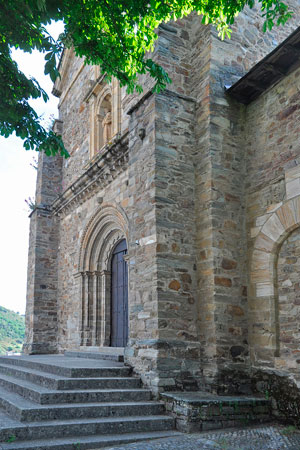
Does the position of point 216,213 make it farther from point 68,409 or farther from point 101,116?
point 101,116

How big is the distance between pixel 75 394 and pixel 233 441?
6.51ft

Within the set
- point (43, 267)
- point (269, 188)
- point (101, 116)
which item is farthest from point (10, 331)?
point (269, 188)

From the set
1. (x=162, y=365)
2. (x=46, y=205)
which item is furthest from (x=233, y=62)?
(x=46, y=205)

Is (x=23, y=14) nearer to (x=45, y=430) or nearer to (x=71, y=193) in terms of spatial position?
(x=45, y=430)

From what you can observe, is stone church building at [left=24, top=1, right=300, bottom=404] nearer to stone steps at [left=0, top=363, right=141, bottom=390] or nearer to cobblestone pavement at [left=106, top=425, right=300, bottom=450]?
stone steps at [left=0, top=363, right=141, bottom=390]

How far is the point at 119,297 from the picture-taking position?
970 cm

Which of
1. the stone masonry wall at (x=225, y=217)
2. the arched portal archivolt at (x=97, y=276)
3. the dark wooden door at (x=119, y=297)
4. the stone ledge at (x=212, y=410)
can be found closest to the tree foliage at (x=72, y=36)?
the stone masonry wall at (x=225, y=217)

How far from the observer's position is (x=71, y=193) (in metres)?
11.2

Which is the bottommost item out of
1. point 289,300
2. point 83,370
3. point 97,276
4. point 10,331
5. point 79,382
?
point 79,382

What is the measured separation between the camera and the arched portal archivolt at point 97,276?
9.84m

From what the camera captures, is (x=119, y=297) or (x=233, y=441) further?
(x=119, y=297)

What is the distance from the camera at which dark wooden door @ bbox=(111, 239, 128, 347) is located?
9.38m

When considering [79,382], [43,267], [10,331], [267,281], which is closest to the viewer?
[79,382]

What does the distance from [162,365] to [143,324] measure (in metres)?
0.70
